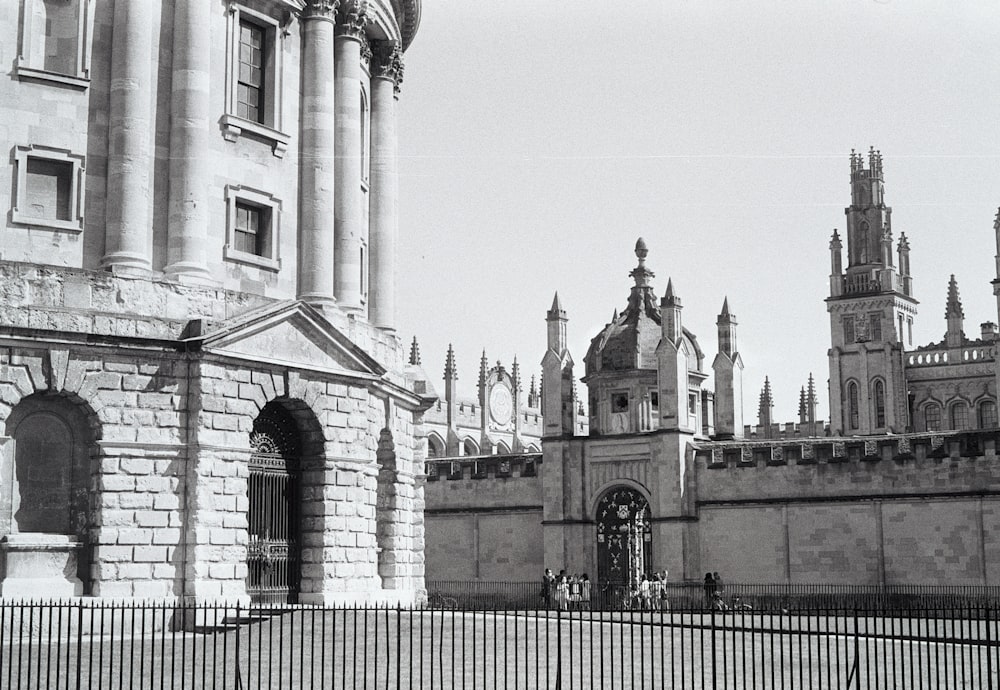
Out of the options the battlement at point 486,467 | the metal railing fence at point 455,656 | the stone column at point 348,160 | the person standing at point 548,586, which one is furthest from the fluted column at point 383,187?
the battlement at point 486,467

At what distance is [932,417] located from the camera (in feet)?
317

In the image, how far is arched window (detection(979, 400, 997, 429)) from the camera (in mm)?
94562

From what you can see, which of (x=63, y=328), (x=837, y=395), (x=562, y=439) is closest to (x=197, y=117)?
(x=63, y=328)

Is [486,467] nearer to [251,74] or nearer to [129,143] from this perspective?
[251,74]

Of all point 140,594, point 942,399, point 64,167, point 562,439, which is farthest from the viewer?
point 942,399

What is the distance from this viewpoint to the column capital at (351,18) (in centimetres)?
3394

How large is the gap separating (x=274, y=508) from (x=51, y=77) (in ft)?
32.8

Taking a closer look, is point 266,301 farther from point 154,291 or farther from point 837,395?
point 837,395

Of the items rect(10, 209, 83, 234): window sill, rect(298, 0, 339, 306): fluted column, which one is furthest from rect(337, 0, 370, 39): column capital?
rect(10, 209, 83, 234): window sill

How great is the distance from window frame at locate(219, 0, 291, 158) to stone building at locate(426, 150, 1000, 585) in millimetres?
19758

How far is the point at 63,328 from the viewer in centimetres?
2648

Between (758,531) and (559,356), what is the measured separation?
984cm

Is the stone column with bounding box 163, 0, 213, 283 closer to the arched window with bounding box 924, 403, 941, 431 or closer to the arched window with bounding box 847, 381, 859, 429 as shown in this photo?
the arched window with bounding box 847, 381, 859, 429

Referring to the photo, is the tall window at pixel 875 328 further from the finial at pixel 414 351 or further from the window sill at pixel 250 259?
the window sill at pixel 250 259
